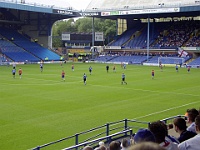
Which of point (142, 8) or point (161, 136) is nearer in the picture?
point (161, 136)

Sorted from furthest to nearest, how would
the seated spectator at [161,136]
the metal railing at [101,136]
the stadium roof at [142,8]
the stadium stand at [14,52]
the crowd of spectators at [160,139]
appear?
the stadium stand at [14,52]
the stadium roof at [142,8]
the metal railing at [101,136]
the seated spectator at [161,136]
the crowd of spectators at [160,139]

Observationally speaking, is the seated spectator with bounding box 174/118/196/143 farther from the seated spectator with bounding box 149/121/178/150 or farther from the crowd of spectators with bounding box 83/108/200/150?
the seated spectator with bounding box 149/121/178/150

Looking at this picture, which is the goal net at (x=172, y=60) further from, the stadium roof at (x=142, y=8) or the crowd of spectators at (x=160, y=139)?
the crowd of spectators at (x=160, y=139)

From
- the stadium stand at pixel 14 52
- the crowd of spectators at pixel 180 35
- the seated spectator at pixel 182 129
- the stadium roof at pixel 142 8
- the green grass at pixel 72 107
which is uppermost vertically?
the stadium roof at pixel 142 8

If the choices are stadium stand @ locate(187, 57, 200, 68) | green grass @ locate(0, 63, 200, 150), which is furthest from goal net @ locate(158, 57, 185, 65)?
green grass @ locate(0, 63, 200, 150)

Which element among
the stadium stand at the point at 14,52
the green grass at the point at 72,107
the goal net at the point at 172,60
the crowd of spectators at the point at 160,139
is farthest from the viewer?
the stadium stand at the point at 14,52

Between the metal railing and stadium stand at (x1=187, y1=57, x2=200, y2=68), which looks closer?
the metal railing

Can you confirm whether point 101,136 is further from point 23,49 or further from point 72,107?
point 23,49

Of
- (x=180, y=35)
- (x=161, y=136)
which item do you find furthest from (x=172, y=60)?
(x=161, y=136)

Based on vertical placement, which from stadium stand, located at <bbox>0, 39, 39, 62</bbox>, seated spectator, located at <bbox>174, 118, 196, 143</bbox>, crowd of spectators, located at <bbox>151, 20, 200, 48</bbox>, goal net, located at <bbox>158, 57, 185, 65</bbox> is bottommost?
seated spectator, located at <bbox>174, 118, 196, 143</bbox>

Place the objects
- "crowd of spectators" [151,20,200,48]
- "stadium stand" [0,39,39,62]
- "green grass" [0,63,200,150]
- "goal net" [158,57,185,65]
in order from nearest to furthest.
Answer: "green grass" [0,63,200,150], "goal net" [158,57,185,65], "stadium stand" [0,39,39,62], "crowd of spectators" [151,20,200,48]

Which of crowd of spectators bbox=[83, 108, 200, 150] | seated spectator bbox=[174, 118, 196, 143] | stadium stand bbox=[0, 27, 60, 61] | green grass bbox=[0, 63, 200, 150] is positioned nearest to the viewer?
crowd of spectators bbox=[83, 108, 200, 150]

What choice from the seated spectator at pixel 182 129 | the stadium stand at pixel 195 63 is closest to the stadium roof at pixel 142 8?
the stadium stand at pixel 195 63

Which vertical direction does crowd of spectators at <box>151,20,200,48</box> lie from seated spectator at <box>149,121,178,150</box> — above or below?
above
